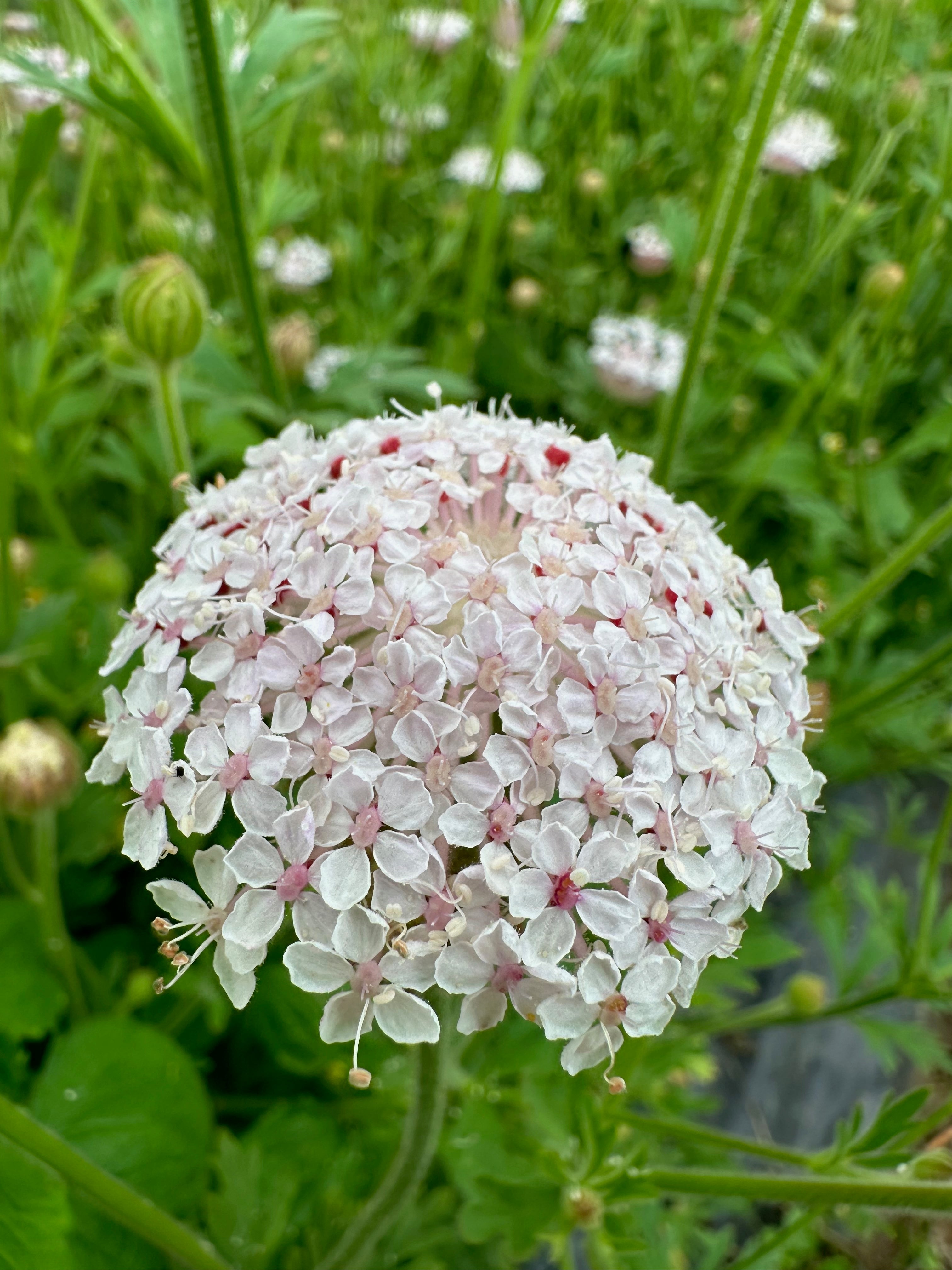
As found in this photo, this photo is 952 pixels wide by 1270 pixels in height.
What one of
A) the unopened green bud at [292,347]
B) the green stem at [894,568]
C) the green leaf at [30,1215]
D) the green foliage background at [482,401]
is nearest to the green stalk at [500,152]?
the green foliage background at [482,401]

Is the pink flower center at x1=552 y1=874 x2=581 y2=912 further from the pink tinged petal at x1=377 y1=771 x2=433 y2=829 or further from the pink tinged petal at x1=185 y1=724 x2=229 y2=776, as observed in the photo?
the pink tinged petal at x1=185 y1=724 x2=229 y2=776

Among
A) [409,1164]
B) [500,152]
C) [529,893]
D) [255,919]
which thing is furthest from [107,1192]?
[500,152]

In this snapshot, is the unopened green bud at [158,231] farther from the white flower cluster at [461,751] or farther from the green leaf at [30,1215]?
the green leaf at [30,1215]

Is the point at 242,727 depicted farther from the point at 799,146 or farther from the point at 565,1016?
the point at 799,146

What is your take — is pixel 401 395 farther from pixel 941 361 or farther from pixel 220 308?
pixel 941 361

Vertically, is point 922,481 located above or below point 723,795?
above

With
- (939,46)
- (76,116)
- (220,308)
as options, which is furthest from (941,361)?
(76,116)

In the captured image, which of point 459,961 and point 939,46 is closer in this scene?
point 459,961
